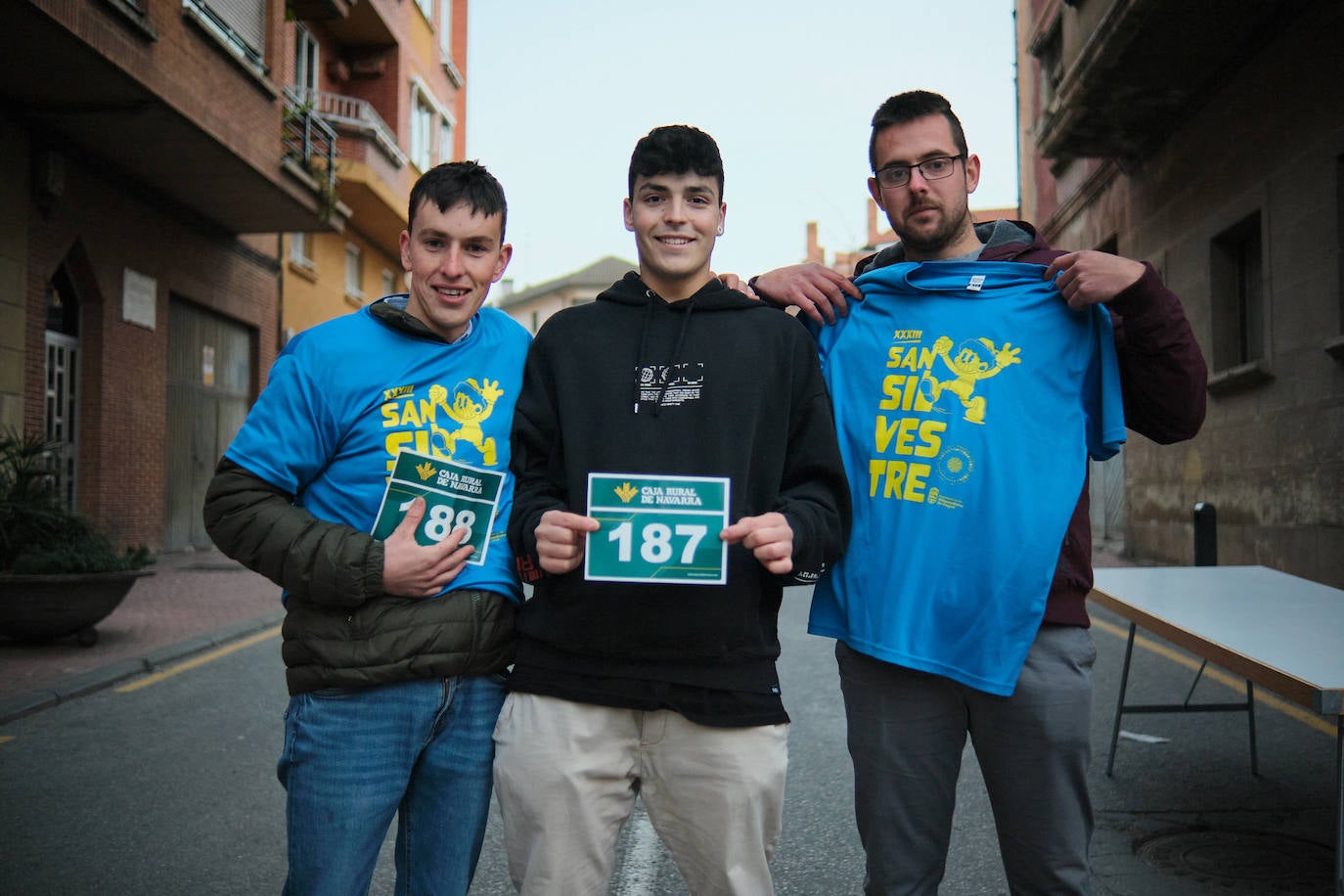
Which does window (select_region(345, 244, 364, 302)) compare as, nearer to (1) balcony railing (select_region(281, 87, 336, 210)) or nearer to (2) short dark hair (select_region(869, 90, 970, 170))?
(1) balcony railing (select_region(281, 87, 336, 210))

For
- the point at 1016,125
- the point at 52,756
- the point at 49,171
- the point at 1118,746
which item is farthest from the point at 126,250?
the point at 1016,125

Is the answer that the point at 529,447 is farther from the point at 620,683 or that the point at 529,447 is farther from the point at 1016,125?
the point at 1016,125

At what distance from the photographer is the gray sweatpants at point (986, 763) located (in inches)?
90.3

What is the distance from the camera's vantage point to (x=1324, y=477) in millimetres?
9125

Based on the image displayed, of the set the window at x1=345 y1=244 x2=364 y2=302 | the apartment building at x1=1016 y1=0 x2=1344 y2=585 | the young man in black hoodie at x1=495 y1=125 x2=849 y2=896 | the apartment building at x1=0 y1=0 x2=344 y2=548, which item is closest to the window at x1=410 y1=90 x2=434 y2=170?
the window at x1=345 y1=244 x2=364 y2=302

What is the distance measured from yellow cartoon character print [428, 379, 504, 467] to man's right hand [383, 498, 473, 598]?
17cm

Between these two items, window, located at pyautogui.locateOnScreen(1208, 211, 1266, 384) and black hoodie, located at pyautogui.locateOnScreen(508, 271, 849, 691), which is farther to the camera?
window, located at pyautogui.locateOnScreen(1208, 211, 1266, 384)

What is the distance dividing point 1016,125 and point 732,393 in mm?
22098

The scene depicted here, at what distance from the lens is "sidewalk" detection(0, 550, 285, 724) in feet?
21.3

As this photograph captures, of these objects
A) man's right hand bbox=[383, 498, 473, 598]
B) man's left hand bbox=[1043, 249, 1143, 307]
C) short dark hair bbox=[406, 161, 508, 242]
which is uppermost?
short dark hair bbox=[406, 161, 508, 242]

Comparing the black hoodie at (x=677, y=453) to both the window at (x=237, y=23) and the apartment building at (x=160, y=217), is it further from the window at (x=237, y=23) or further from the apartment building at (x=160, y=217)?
the window at (x=237, y=23)

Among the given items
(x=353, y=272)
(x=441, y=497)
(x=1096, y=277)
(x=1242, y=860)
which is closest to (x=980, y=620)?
(x=1096, y=277)

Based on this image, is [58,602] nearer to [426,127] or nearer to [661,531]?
[661,531]

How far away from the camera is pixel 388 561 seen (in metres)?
2.15
